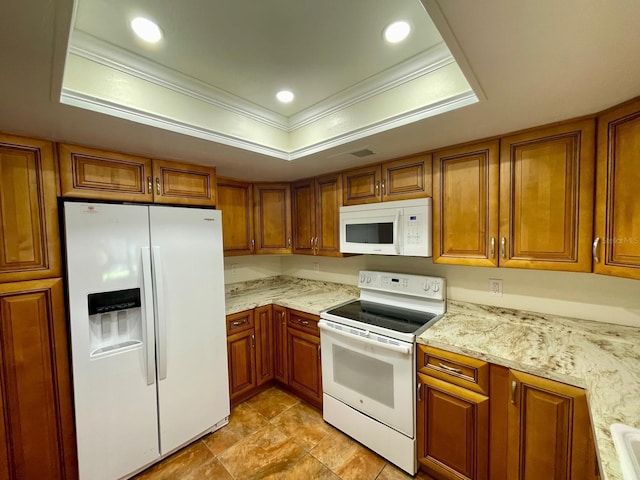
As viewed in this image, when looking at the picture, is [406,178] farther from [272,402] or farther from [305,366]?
[272,402]

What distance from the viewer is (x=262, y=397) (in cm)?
249

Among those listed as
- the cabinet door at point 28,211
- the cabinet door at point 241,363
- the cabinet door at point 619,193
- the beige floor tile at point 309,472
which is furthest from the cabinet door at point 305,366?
the cabinet door at point 619,193

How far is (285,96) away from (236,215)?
131 cm

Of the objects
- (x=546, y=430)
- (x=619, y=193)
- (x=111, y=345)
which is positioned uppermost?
(x=619, y=193)

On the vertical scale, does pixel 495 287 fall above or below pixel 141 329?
above

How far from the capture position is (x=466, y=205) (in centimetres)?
176

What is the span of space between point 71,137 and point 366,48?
1.61 m

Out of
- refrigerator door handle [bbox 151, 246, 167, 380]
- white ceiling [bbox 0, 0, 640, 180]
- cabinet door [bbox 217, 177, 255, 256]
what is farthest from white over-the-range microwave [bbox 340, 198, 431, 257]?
refrigerator door handle [bbox 151, 246, 167, 380]

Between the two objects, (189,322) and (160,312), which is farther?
(189,322)

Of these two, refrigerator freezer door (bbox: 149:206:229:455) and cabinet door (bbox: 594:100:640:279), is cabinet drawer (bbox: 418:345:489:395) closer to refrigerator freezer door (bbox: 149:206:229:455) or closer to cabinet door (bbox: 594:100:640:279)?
cabinet door (bbox: 594:100:640:279)

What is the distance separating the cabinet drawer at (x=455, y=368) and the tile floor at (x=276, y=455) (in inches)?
28.2

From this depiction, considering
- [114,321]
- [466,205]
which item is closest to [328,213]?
[466,205]

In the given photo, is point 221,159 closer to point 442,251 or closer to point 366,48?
point 366,48

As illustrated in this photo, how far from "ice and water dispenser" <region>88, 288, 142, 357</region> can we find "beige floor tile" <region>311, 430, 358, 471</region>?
143cm
